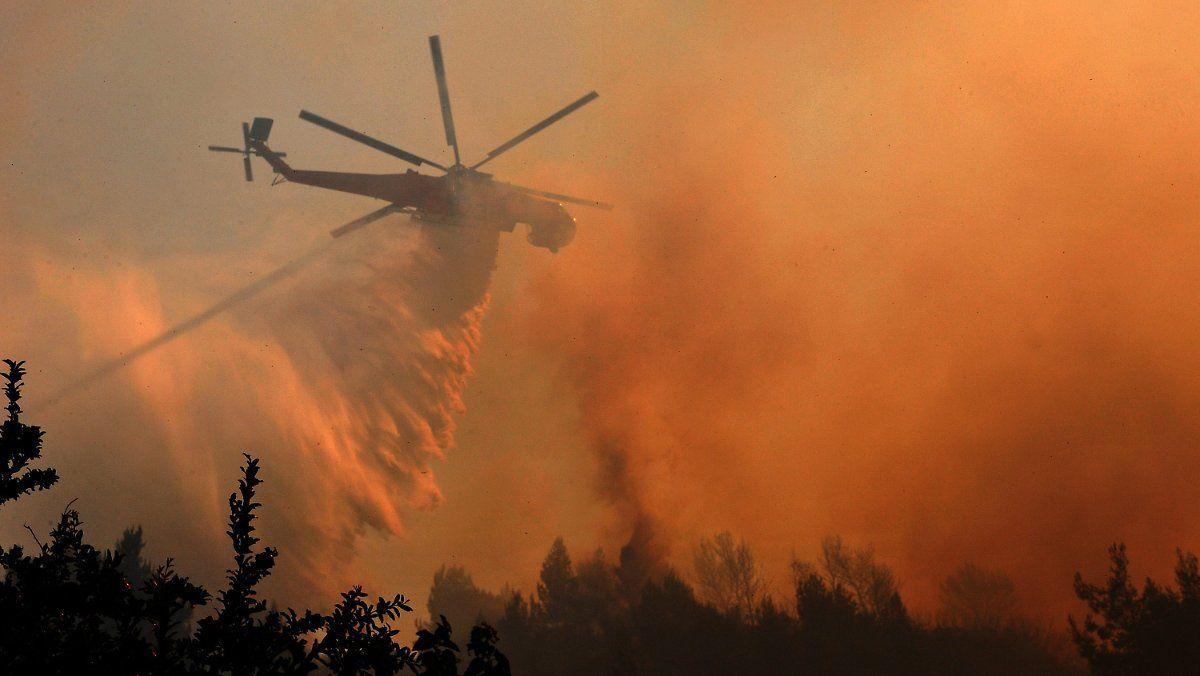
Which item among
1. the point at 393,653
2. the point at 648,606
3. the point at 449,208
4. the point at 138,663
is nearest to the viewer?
the point at 138,663

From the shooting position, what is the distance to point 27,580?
726 centimetres

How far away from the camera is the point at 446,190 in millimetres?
49781

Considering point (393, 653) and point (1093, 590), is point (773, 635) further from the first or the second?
point (393, 653)

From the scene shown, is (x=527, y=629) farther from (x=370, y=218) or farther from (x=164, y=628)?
(x=164, y=628)

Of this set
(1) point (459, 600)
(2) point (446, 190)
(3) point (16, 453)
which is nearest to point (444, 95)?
(2) point (446, 190)

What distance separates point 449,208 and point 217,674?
1746 inches

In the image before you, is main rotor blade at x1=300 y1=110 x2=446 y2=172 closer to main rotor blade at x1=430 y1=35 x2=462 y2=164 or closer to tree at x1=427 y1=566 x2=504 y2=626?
main rotor blade at x1=430 y1=35 x2=462 y2=164

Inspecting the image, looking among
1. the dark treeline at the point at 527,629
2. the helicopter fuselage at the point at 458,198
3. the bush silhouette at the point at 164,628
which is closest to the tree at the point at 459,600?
the dark treeline at the point at 527,629

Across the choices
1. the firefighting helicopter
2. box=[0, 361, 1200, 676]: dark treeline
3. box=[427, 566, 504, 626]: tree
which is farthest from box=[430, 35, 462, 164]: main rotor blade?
box=[427, 566, 504, 626]: tree

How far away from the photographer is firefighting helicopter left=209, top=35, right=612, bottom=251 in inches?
1881

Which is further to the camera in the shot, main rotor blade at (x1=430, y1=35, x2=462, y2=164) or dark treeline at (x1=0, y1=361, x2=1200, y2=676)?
main rotor blade at (x1=430, y1=35, x2=462, y2=164)

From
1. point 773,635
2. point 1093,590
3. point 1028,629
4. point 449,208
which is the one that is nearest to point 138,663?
point 449,208

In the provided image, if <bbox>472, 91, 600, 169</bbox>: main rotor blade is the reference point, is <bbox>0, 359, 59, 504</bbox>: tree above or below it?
below

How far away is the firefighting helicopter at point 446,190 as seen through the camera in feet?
157
